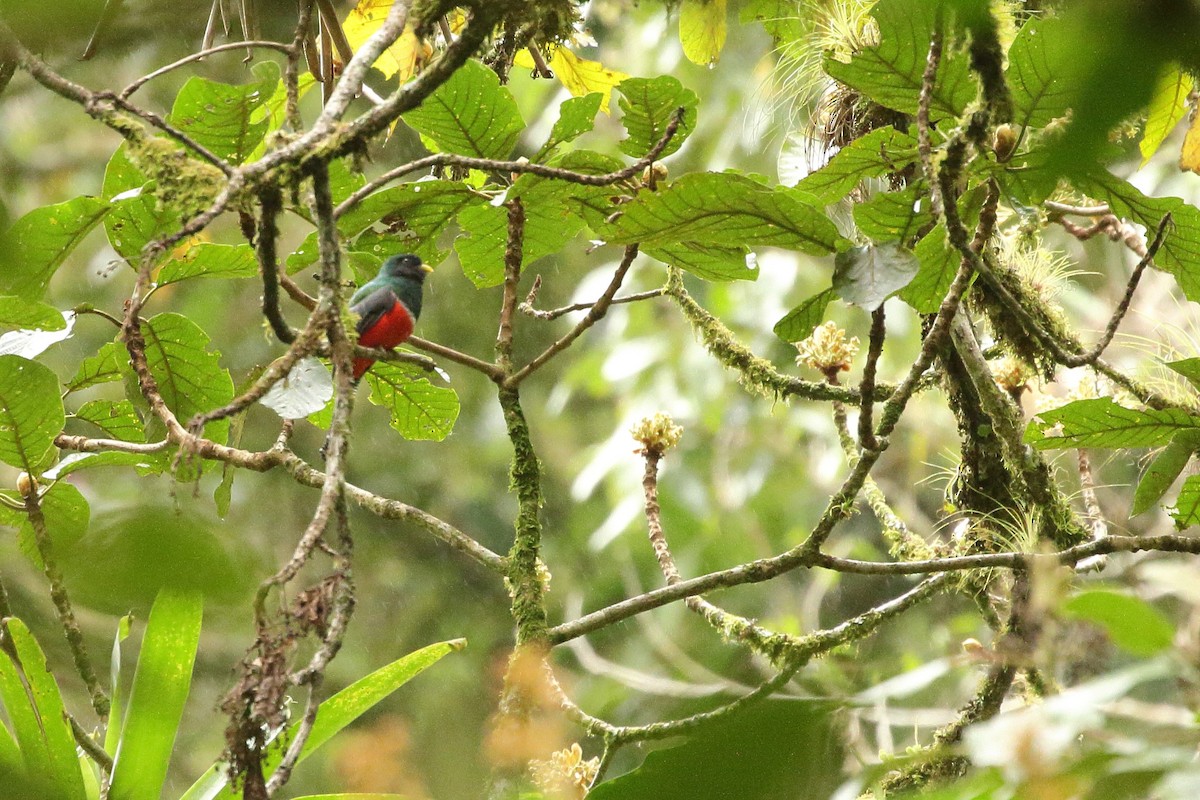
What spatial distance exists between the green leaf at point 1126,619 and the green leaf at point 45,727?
1.71m

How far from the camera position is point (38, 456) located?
216 cm

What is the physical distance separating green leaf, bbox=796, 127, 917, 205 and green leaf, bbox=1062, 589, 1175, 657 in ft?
4.46

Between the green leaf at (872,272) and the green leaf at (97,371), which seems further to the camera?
the green leaf at (97,371)

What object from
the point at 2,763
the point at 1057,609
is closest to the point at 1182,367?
the point at 1057,609

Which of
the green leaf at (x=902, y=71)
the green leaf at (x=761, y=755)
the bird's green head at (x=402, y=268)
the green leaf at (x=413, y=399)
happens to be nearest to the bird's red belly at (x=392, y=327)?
the bird's green head at (x=402, y=268)

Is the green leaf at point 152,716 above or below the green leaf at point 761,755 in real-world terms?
above

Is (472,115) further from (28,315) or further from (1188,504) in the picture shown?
(1188,504)

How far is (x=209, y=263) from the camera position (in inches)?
83.4

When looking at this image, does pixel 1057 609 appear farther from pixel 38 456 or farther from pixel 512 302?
pixel 38 456

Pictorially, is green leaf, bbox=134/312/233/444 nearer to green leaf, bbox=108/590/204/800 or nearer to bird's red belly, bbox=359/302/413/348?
green leaf, bbox=108/590/204/800

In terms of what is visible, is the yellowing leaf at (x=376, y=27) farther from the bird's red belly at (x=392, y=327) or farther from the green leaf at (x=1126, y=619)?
the green leaf at (x=1126, y=619)

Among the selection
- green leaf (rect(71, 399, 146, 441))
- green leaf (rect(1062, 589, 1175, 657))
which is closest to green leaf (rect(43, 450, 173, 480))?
green leaf (rect(71, 399, 146, 441))

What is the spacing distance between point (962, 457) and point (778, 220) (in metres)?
1.06

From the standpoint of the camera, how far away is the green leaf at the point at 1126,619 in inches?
18.3
